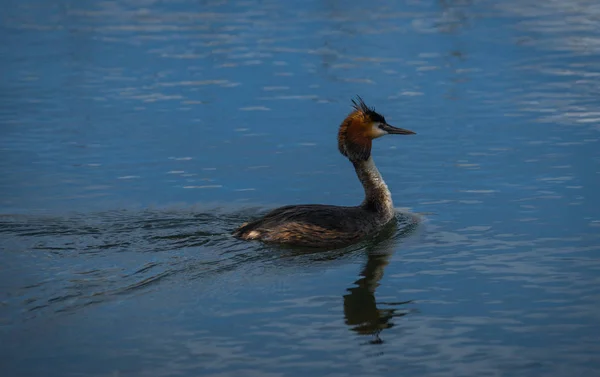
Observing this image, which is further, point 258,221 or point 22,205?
point 22,205

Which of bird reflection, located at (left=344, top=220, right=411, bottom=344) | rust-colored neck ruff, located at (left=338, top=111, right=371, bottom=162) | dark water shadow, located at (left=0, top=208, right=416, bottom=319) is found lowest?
bird reflection, located at (left=344, top=220, right=411, bottom=344)

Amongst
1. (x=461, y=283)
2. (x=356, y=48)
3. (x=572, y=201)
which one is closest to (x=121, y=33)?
(x=356, y=48)

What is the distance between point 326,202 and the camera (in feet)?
45.1

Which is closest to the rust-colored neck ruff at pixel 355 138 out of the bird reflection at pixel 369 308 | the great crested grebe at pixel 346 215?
the great crested grebe at pixel 346 215

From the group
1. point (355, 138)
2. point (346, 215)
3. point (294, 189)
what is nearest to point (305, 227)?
point (346, 215)

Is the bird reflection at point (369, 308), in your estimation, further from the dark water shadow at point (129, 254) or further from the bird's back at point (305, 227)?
the bird's back at point (305, 227)

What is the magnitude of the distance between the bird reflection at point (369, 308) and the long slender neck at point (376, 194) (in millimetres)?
1527

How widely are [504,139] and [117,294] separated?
293 inches

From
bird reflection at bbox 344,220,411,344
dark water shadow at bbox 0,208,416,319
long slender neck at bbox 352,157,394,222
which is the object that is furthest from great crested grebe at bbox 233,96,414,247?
bird reflection at bbox 344,220,411,344

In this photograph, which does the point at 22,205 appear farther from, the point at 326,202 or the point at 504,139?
the point at 504,139

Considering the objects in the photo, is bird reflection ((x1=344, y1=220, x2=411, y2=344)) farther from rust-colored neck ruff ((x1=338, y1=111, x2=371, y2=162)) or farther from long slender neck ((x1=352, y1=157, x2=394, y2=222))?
rust-colored neck ruff ((x1=338, y1=111, x2=371, y2=162))

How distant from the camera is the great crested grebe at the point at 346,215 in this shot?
12.1 meters

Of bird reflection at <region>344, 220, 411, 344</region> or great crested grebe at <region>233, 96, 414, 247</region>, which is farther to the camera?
great crested grebe at <region>233, 96, 414, 247</region>

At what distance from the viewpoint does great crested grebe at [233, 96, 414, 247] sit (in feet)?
39.8
